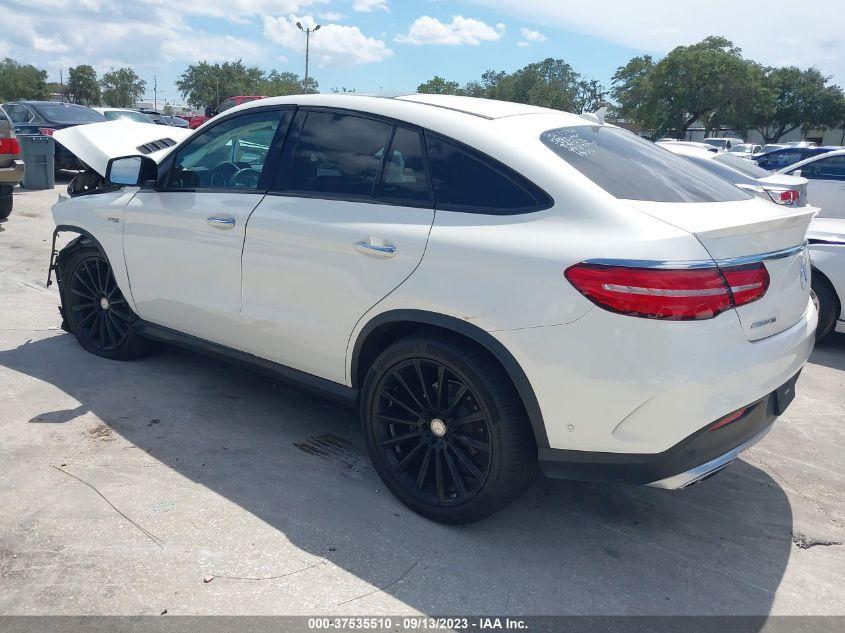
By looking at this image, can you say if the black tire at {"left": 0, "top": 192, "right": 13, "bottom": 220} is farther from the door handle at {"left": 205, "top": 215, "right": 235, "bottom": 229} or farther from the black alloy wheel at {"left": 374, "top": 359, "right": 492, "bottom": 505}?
the black alloy wheel at {"left": 374, "top": 359, "right": 492, "bottom": 505}

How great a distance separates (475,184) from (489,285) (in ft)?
1.61

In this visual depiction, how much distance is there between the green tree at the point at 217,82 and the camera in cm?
8038

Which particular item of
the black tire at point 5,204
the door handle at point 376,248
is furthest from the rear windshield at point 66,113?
the door handle at point 376,248

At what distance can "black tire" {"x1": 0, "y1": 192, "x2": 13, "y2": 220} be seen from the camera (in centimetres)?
986

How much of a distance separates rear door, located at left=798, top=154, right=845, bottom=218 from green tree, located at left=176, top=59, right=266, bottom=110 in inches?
2892

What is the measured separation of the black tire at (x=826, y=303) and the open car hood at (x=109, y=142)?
5074mm

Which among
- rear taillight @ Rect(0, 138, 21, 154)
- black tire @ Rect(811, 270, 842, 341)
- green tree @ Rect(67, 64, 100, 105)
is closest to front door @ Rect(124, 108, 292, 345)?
black tire @ Rect(811, 270, 842, 341)

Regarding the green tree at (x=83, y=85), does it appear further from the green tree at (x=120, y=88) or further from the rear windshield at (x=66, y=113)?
the rear windshield at (x=66, y=113)

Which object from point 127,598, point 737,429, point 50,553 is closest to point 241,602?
point 127,598

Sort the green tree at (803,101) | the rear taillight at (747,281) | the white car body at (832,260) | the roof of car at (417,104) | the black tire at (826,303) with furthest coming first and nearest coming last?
the green tree at (803,101)
the black tire at (826,303)
the white car body at (832,260)
the roof of car at (417,104)
the rear taillight at (747,281)

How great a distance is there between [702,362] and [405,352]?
1.20 metres

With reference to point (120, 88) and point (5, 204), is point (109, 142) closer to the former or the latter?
point (5, 204)

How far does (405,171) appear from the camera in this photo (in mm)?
3236

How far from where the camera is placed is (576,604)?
2676 millimetres
